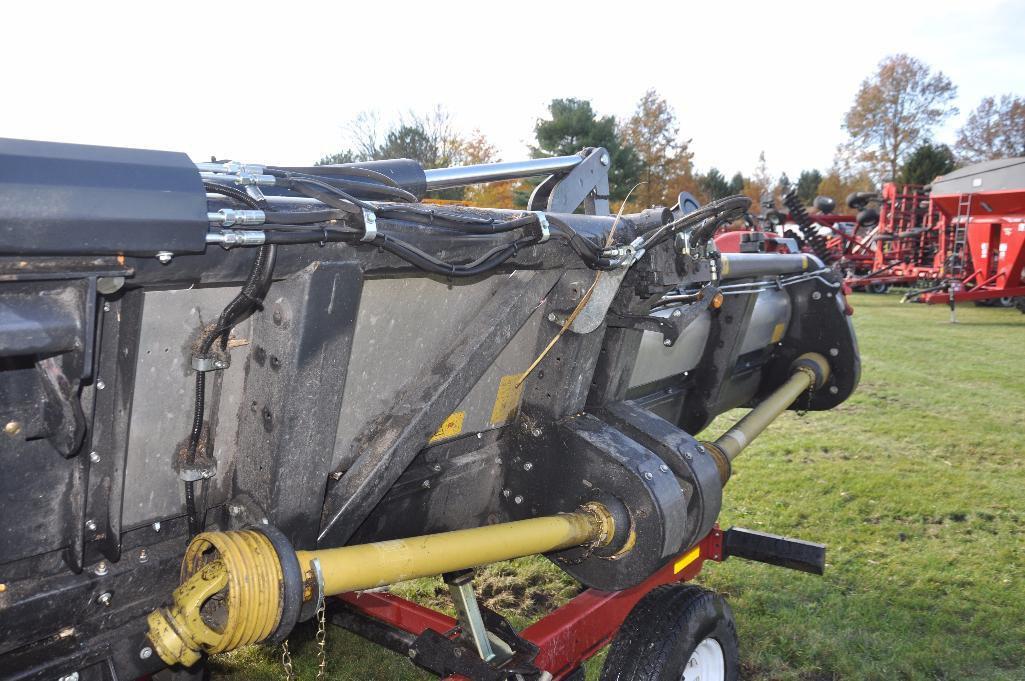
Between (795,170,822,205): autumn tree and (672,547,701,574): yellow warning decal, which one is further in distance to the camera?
(795,170,822,205): autumn tree

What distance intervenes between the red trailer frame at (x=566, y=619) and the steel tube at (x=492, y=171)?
1.47m

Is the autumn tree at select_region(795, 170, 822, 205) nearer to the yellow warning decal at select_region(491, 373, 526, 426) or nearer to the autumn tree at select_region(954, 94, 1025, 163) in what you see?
the autumn tree at select_region(954, 94, 1025, 163)

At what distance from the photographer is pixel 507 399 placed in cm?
255

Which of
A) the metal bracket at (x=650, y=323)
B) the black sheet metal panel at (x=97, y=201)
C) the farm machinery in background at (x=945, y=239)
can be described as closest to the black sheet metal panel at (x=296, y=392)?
the black sheet metal panel at (x=97, y=201)

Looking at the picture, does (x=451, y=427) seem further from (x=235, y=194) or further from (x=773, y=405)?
(x=773, y=405)

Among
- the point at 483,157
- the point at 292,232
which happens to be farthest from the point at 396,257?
the point at 483,157

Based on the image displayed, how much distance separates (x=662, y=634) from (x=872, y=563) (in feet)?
8.13

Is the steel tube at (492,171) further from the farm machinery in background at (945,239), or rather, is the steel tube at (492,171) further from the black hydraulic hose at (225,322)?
the farm machinery in background at (945,239)

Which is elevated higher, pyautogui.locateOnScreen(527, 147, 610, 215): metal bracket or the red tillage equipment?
the red tillage equipment

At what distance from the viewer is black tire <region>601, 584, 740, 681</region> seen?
2471 millimetres

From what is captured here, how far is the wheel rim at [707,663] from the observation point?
274cm

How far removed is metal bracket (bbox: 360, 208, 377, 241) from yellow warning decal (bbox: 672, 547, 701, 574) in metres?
1.87

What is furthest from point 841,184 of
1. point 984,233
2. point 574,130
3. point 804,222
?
point 984,233

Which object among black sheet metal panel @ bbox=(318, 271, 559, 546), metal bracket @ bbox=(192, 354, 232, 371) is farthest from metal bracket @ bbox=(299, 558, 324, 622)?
metal bracket @ bbox=(192, 354, 232, 371)
